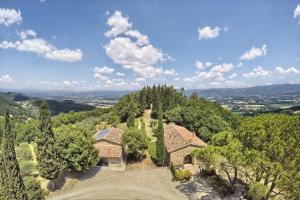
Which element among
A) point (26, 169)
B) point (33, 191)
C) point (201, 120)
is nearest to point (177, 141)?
point (201, 120)

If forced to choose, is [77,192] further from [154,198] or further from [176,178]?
[176,178]

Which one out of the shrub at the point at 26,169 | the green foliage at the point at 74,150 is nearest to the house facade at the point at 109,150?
the green foliage at the point at 74,150

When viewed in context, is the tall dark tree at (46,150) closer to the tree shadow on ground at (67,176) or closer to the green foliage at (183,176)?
the tree shadow on ground at (67,176)

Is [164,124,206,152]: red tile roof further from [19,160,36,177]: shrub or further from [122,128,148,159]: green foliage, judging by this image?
[19,160,36,177]: shrub

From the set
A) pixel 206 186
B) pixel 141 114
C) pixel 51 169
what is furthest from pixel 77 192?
pixel 141 114

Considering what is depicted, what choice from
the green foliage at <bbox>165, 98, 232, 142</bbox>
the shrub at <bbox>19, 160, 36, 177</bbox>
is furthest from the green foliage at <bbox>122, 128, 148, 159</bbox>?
the green foliage at <bbox>165, 98, 232, 142</bbox>

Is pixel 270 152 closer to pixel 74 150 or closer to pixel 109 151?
pixel 74 150

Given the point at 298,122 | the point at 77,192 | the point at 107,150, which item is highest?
the point at 298,122
